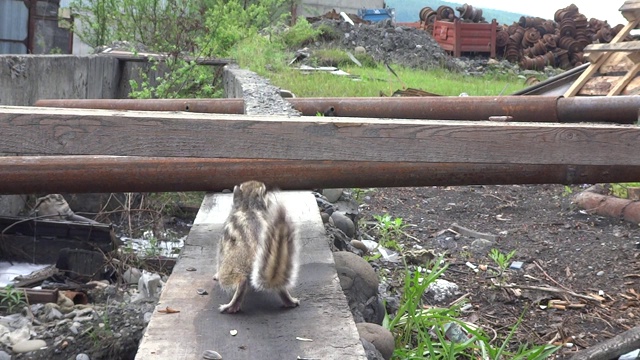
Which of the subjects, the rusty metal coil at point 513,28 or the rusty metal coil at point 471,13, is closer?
the rusty metal coil at point 513,28

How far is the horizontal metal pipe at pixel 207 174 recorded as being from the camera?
3.99 metres

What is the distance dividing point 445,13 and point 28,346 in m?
27.8

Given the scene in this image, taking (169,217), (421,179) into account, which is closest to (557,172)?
(421,179)

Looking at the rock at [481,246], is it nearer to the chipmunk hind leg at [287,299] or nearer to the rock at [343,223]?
the rock at [343,223]

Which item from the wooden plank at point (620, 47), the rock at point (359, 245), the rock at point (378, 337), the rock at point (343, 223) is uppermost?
the wooden plank at point (620, 47)

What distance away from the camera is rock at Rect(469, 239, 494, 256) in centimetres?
722

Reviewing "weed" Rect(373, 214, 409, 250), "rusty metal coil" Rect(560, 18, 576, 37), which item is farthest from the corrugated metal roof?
"rusty metal coil" Rect(560, 18, 576, 37)

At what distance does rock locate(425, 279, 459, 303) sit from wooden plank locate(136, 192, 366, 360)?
239 centimetres

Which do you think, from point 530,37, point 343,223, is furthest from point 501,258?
point 530,37

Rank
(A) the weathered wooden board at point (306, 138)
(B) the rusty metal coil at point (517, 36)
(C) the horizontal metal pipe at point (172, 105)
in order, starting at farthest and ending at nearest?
(B) the rusty metal coil at point (517, 36)
(C) the horizontal metal pipe at point (172, 105)
(A) the weathered wooden board at point (306, 138)

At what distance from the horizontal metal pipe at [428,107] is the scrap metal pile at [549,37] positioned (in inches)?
752

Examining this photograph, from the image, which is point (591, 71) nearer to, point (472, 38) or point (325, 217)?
point (325, 217)

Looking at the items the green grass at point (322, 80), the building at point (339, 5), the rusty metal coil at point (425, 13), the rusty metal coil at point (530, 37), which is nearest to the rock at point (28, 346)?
the green grass at point (322, 80)

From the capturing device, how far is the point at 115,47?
46.8 feet
